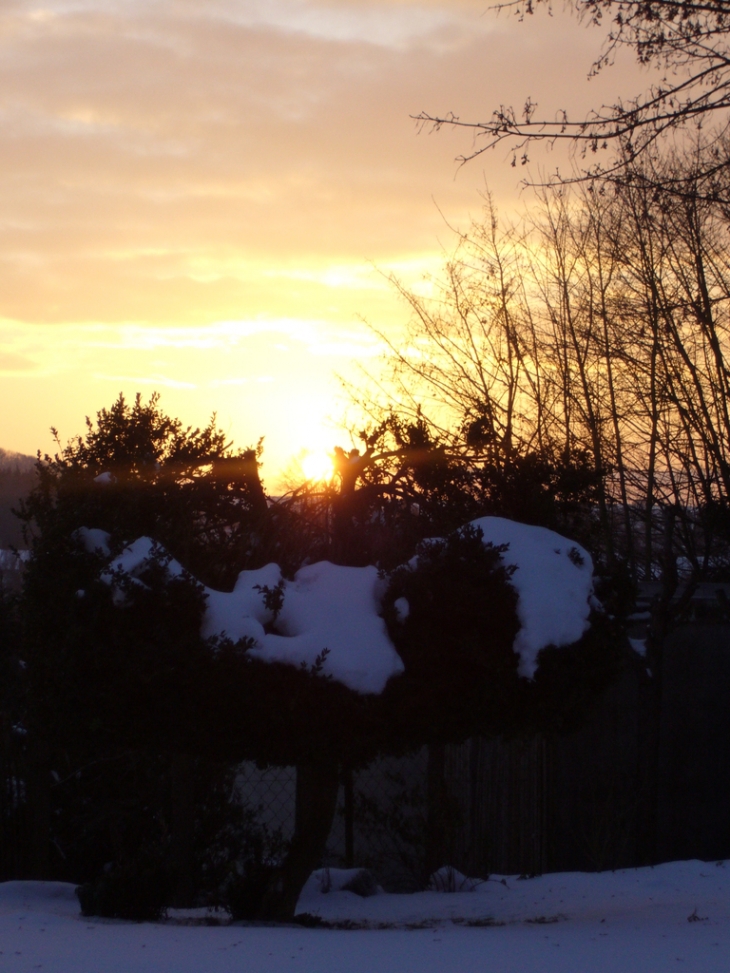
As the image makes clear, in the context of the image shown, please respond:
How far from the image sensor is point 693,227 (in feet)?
45.6

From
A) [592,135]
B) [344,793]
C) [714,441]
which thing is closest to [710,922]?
[344,793]

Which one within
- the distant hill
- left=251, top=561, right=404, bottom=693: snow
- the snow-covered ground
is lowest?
the snow-covered ground

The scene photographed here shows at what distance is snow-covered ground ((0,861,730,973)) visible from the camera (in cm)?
425

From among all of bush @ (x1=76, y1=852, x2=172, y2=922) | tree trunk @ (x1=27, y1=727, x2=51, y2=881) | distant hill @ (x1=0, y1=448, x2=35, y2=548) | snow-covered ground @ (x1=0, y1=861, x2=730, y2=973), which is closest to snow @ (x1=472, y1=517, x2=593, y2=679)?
snow-covered ground @ (x1=0, y1=861, x2=730, y2=973)

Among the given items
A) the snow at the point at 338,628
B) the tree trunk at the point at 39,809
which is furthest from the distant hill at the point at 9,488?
the snow at the point at 338,628

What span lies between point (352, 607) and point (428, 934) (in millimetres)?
1718

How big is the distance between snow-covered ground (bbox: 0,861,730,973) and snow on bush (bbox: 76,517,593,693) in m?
1.22

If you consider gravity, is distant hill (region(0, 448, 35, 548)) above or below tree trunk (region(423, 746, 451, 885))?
above

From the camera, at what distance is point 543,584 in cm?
482

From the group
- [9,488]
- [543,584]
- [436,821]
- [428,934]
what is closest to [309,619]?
[543,584]

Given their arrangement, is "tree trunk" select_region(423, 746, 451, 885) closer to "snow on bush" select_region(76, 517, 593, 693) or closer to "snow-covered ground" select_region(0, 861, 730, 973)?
"snow-covered ground" select_region(0, 861, 730, 973)

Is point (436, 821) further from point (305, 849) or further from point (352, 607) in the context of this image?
point (352, 607)

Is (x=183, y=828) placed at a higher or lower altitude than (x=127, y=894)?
higher

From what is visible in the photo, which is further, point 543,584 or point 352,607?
point 352,607
